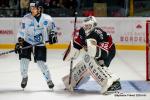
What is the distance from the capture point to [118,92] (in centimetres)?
652

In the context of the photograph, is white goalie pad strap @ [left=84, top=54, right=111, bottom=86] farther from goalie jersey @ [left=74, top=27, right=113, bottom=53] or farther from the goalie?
goalie jersey @ [left=74, top=27, right=113, bottom=53]

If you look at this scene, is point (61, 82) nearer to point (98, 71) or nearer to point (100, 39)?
point (98, 71)

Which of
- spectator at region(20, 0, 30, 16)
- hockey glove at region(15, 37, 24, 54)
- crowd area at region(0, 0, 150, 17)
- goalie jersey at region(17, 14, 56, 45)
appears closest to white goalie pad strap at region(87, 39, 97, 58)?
goalie jersey at region(17, 14, 56, 45)

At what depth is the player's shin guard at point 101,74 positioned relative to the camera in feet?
21.1

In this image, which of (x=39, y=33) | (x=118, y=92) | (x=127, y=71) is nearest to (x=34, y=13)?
(x=39, y=33)

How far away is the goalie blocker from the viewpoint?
6.41m

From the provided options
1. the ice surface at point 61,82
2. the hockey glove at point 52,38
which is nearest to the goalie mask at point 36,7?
the hockey glove at point 52,38

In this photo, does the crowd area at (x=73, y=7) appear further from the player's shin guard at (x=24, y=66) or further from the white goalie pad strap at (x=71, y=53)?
the white goalie pad strap at (x=71, y=53)

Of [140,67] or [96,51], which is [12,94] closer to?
[96,51]

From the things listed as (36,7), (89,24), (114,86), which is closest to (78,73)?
(114,86)

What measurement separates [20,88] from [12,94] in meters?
0.44

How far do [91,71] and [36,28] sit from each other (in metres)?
0.90

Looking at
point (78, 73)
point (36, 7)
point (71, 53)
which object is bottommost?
point (78, 73)

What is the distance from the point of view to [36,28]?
6629 mm
